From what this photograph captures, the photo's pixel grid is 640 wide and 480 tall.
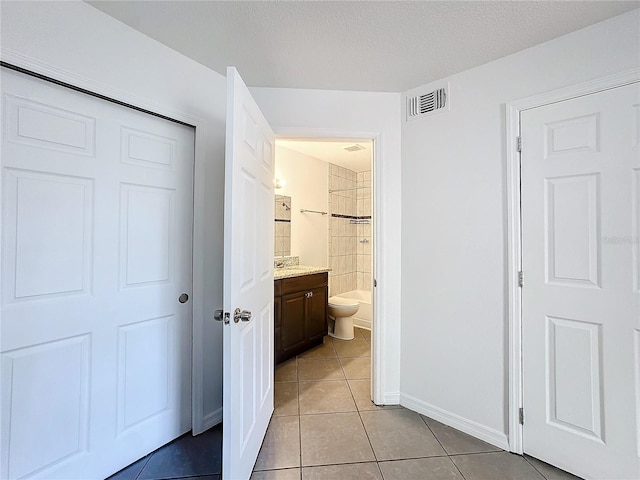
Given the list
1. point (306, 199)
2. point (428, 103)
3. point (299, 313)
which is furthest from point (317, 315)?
point (428, 103)

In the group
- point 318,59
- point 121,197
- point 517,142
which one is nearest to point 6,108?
point 121,197

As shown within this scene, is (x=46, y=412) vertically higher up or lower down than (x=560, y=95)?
lower down

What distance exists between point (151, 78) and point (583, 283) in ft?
8.05

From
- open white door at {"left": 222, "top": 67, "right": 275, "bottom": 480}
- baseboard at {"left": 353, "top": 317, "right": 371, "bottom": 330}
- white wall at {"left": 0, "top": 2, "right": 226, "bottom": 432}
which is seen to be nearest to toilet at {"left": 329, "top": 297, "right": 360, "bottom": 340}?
baseboard at {"left": 353, "top": 317, "right": 371, "bottom": 330}

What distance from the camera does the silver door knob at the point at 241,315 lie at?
119cm

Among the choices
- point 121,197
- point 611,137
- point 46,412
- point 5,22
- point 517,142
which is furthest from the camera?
point 517,142

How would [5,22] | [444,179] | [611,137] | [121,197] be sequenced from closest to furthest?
1. [5,22]
2. [611,137]
3. [121,197]
4. [444,179]

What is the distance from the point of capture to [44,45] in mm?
1143

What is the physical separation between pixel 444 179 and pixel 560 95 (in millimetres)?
672

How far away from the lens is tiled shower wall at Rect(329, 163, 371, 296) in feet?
13.5

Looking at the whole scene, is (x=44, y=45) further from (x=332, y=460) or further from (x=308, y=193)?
(x=308, y=193)

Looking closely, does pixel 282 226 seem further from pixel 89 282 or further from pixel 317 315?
pixel 89 282

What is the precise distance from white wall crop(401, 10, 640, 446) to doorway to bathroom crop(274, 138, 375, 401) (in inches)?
33.3

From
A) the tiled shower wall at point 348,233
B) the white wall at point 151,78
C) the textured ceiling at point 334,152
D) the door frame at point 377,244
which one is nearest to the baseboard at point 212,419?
the white wall at point 151,78
